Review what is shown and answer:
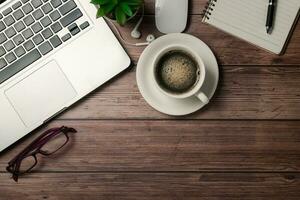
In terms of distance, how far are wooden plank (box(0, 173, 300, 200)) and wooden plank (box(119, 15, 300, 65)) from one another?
0.19 m

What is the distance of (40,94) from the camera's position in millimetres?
777

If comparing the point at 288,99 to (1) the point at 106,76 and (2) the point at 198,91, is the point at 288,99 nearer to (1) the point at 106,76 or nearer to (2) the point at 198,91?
(2) the point at 198,91

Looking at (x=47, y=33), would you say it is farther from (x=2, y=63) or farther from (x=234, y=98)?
(x=234, y=98)

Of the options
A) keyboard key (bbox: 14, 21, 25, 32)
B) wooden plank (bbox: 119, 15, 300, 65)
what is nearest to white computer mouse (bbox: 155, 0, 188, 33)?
wooden plank (bbox: 119, 15, 300, 65)

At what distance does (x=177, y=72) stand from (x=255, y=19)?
16 cm

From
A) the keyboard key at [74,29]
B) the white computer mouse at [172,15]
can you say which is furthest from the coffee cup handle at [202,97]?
the keyboard key at [74,29]

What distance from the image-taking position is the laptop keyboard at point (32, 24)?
76cm

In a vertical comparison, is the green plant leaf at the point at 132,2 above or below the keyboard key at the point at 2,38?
below

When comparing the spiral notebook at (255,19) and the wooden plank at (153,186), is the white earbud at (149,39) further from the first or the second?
the wooden plank at (153,186)

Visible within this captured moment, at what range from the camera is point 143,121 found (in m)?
0.79

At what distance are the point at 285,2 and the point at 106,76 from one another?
12.8 inches

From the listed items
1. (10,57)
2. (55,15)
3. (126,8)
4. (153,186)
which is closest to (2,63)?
(10,57)

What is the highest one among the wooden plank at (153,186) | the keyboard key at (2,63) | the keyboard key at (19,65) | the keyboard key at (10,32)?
the keyboard key at (10,32)

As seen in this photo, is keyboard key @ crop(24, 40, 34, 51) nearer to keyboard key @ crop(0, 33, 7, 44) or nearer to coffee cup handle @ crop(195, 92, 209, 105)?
keyboard key @ crop(0, 33, 7, 44)
